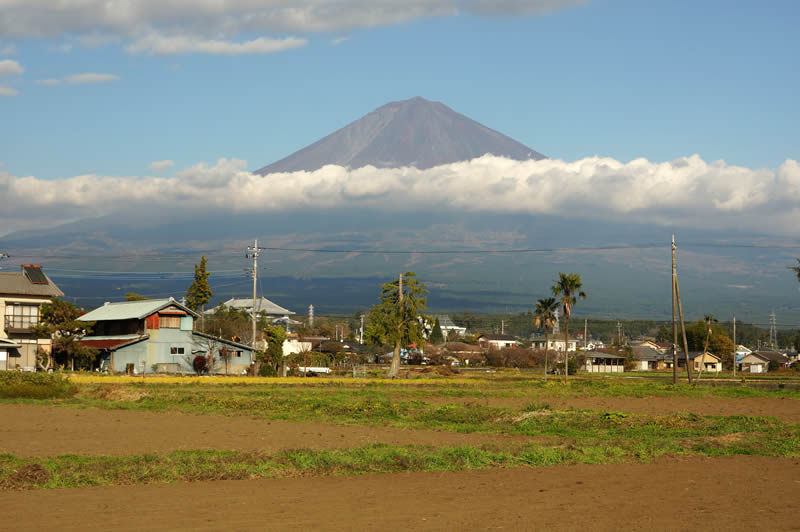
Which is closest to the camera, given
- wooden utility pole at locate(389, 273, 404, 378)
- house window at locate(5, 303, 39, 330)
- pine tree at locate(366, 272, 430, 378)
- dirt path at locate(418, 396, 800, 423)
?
dirt path at locate(418, 396, 800, 423)

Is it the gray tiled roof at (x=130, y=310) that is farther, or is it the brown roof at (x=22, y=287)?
the gray tiled roof at (x=130, y=310)

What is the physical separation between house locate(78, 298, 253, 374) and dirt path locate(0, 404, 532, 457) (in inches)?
1071

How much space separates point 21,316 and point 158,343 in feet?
28.0

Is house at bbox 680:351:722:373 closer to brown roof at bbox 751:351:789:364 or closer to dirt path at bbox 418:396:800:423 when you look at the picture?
brown roof at bbox 751:351:789:364

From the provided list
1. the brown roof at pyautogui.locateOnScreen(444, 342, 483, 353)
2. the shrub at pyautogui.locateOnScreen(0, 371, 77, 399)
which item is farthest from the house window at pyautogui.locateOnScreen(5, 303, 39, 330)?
the brown roof at pyautogui.locateOnScreen(444, 342, 483, 353)

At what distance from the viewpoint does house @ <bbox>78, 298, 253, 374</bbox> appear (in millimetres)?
55938

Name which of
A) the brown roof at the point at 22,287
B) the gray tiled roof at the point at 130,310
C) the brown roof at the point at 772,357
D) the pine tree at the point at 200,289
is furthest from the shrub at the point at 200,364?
the brown roof at the point at 772,357

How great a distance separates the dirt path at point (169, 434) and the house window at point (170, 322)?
1113 inches

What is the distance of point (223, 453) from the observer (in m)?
18.5

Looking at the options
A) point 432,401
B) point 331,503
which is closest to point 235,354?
point 432,401

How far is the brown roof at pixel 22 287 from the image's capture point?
55594 millimetres

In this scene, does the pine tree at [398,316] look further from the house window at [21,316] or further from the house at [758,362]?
the house at [758,362]

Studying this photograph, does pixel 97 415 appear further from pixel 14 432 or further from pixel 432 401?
pixel 432 401

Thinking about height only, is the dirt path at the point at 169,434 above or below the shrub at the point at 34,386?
below
